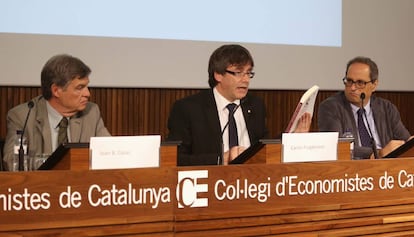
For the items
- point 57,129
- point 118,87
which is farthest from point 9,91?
point 57,129

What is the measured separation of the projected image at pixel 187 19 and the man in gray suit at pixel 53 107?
89 cm

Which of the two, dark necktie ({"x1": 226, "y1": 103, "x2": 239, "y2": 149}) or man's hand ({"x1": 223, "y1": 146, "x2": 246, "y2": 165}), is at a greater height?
dark necktie ({"x1": 226, "y1": 103, "x2": 239, "y2": 149})

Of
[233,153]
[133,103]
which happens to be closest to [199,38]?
[133,103]

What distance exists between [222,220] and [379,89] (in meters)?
3.24

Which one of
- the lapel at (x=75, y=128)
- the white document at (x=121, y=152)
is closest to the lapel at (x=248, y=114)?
the lapel at (x=75, y=128)

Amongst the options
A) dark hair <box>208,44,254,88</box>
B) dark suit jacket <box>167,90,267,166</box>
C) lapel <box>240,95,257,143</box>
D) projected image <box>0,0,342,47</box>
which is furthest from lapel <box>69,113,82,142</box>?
projected image <box>0,0,342,47</box>

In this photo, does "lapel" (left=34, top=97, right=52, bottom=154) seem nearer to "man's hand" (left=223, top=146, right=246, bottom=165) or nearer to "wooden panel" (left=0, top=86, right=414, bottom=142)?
"man's hand" (left=223, top=146, right=246, bottom=165)

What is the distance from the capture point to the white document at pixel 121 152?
7.87 feet

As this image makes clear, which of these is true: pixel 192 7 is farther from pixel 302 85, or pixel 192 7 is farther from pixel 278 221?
pixel 278 221

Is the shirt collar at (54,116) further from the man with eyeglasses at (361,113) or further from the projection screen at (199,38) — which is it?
the man with eyeglasses at (361,113)

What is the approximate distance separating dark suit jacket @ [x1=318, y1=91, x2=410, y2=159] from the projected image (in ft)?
2.88

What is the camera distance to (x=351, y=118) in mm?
4195

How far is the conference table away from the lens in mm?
2199

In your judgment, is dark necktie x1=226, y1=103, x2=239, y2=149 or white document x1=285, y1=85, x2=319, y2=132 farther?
dark necktie x1=226, y1=103, x2=239, y2=149
